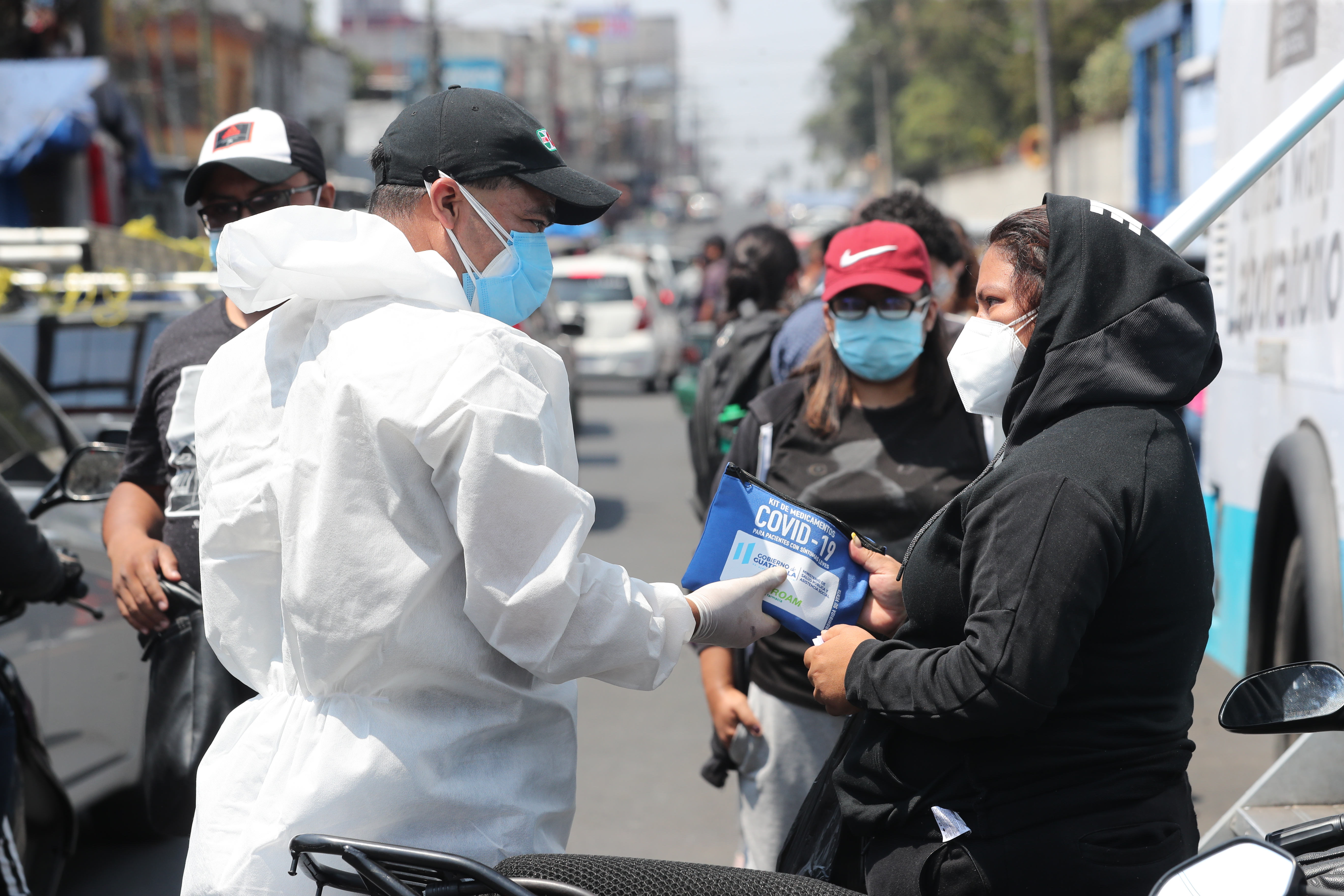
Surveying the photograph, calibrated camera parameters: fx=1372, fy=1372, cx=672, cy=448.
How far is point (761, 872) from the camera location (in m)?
1.93

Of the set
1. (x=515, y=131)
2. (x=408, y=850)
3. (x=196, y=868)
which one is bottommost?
(x=196, y=868)

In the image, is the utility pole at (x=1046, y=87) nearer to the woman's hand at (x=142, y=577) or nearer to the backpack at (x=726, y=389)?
the backpack at (x=726, y=389)

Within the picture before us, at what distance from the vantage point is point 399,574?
190 centimetres

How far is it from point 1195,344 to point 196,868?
5.43ft

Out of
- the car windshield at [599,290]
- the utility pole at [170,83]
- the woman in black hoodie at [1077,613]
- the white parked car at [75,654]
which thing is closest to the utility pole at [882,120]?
the utility pole at [170,83]

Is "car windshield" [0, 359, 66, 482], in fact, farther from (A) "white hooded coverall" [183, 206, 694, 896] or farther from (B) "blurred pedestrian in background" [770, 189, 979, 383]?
(A) "white hooded coverall" [183, 206, 694, 896]

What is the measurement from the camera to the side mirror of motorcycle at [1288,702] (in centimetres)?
197

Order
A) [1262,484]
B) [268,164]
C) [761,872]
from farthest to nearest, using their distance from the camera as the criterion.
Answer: [1262,484] → [268,164] → [761,872]

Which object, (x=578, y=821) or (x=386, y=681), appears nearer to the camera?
(x=386, y=681)

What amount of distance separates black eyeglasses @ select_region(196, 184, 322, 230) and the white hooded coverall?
49.3 inches

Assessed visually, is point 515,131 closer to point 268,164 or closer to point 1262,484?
point 268,164

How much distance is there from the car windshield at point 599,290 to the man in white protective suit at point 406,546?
57.0 feet

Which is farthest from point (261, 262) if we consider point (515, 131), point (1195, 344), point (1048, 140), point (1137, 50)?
point (1048, 140)


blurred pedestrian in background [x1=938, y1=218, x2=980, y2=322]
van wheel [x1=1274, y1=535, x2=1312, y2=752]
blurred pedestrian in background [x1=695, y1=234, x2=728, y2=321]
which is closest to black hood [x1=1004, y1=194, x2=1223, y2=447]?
van wheel [x1=1274, y1=535, x2=1312, y2=752]
